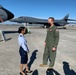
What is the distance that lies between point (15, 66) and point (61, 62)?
221 cm

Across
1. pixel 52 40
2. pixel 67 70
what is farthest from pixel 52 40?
pixel 67 70

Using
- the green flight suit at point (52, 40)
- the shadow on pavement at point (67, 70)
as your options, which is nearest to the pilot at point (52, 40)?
the green flight suit at point (52, 40)

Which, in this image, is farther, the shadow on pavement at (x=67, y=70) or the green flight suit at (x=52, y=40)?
the green flight suit at (x=52, y=40)

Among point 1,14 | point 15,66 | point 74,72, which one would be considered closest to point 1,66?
point 15,66

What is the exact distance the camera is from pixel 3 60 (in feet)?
28.8

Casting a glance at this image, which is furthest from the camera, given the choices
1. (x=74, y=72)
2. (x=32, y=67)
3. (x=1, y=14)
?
(x=1, y=14)

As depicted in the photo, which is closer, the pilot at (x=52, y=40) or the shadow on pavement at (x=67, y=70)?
the shadow on pavement at (x=67, y=70)

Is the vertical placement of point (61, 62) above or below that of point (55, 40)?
below

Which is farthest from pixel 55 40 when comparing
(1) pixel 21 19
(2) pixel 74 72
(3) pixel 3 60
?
(1) pixel 21 19

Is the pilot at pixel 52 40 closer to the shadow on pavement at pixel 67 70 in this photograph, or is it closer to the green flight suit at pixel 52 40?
the green flight suit at pixel 52 40

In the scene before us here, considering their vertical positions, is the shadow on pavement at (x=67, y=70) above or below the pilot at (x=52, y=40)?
below

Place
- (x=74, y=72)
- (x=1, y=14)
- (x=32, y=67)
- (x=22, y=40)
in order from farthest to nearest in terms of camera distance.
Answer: (x=1, y=14) < (x=32, y=67) < (x=74, y=72) < (x=22, y=40)

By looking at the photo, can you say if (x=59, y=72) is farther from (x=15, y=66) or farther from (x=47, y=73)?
(x=15, y=66)

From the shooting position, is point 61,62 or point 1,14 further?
point 1,14
